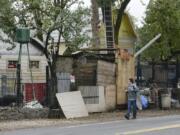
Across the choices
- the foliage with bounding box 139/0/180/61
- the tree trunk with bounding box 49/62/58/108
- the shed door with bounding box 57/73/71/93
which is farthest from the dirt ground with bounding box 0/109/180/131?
the foliage with bounding box 139/0/180/61

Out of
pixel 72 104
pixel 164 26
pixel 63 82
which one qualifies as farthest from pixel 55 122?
pixel 164 26

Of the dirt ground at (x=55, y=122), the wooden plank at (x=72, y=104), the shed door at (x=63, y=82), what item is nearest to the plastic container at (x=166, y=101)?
the dirt ground at (x=55, y=122)

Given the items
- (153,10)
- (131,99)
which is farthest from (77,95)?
(153,10)

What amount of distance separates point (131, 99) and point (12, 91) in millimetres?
6706

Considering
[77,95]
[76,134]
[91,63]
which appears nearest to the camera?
[76,134]

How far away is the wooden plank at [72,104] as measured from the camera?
27.9 metres

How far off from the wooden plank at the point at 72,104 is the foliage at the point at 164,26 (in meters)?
14.7

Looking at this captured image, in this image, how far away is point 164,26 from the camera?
143ft

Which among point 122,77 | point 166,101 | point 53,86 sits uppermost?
point 122,77

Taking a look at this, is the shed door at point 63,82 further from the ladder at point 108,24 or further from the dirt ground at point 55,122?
the ladder at point 108,24

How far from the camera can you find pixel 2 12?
28031 millimetres

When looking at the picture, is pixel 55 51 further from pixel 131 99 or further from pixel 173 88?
pixel 173 88

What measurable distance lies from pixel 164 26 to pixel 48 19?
55.5 ft

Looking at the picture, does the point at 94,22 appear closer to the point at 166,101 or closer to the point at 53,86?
the point at 166,101
